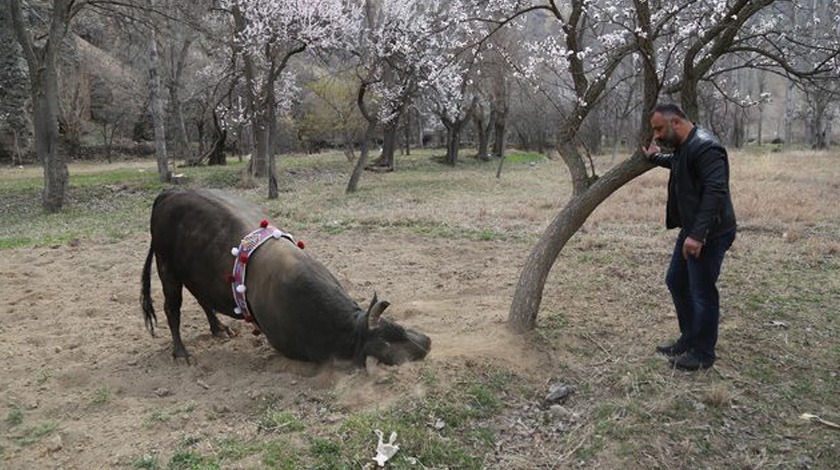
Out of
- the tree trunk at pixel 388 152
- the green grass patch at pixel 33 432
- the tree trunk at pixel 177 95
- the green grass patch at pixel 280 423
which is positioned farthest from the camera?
the tree trunk at pixel 177 95

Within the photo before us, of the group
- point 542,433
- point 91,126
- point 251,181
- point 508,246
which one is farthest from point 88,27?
point 542,433

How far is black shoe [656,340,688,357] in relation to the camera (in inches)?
209

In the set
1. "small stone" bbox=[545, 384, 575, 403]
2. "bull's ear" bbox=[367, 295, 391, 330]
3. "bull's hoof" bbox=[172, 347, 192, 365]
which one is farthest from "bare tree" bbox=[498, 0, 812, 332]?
"bull's hoof" bbox=[172, 347, 192, 365]

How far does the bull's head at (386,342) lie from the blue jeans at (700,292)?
2016 mm

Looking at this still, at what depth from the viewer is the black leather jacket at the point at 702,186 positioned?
15.1 feet

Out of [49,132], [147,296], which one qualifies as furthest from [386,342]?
[49,132]

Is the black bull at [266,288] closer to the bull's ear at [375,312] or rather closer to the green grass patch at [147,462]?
the bull's ear at [375,312]

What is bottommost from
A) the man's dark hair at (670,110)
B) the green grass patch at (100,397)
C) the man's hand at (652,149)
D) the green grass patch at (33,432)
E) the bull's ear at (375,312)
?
the green grass patch at (33,432)

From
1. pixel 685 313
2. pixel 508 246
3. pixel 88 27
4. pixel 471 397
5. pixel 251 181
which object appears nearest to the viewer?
pixel 471 397

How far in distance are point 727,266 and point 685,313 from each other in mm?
3494

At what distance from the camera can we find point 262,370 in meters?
5.36

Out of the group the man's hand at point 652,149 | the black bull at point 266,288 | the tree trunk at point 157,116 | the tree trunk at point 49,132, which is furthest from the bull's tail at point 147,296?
the tree trunk at point 157,116

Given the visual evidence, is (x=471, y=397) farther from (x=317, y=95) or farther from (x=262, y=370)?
(x=317, y=95)

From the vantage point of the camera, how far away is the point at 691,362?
5074 mm
